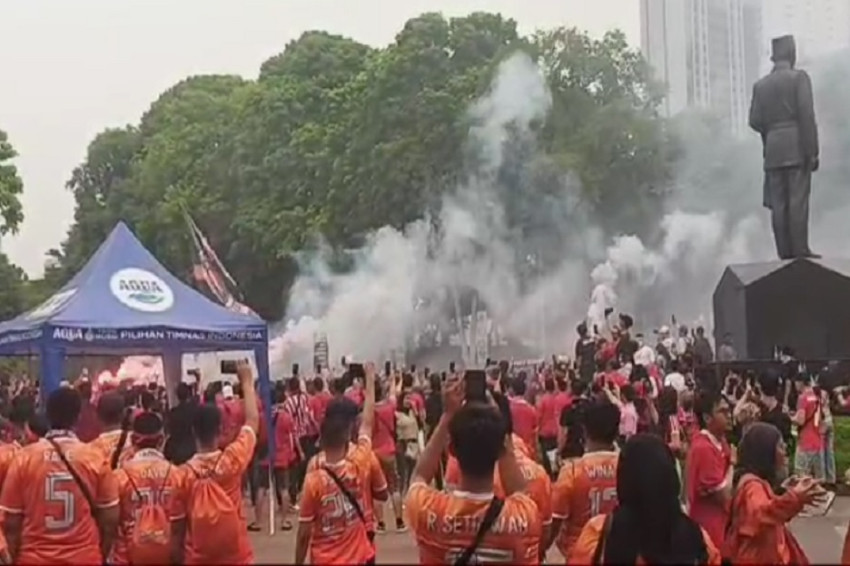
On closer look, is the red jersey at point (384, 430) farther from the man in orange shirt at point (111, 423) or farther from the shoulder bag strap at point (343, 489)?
the shoulder bag strap at point (343, 489)

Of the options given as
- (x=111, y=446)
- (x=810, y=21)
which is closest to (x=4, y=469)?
(x=111, y=446)

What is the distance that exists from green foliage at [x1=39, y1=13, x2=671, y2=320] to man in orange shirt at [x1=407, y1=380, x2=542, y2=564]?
34.3 metres

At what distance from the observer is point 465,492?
514 centimetres

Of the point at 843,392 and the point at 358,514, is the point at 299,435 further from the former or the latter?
the point at 358,514

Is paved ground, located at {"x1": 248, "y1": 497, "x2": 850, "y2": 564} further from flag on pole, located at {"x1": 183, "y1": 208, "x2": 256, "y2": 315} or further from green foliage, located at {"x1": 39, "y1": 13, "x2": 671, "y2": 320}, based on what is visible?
green foliage, located at {"x1": 39, "y1": 13, "x2": 671, "y2": 320}

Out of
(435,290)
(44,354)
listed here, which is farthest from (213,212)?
(44,354)

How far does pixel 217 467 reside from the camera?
6.76m

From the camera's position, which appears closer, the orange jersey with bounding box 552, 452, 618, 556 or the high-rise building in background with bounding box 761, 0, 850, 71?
the orange jersey with bounding box 552, 452, 618, 556

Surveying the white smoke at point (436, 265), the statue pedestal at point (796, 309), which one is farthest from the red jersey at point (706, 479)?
the white smoke at point (436, 265)

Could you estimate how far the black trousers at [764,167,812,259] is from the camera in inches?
883

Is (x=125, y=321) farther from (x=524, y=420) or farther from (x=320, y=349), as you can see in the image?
(x=320, y=349)

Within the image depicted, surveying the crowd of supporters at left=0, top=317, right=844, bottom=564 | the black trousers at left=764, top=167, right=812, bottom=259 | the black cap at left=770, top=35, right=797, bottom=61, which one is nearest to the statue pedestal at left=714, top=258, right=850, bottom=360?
the black trousers at left=764, top=167, right=812, bottom=259

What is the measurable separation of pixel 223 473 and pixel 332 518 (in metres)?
0.58

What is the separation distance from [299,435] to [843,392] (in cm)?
744
